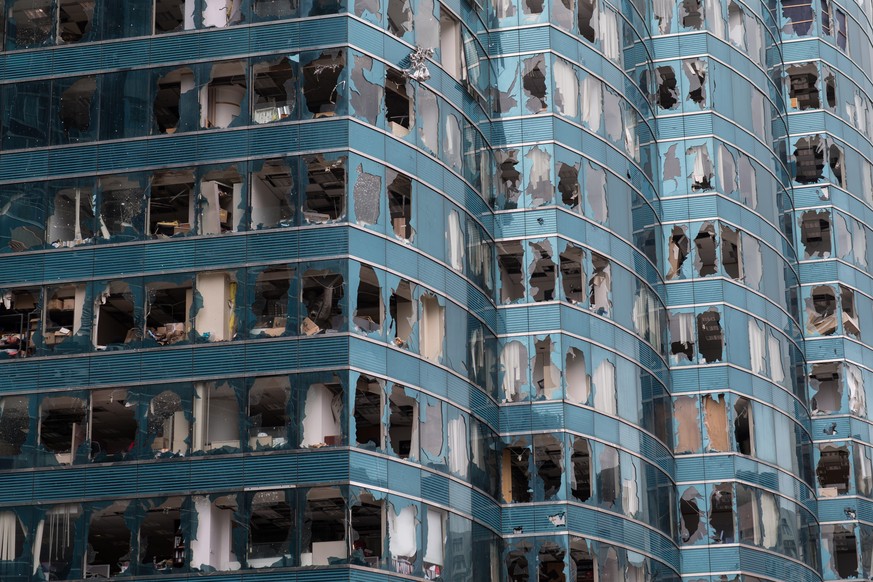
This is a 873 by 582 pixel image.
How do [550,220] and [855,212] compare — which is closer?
[550,220]

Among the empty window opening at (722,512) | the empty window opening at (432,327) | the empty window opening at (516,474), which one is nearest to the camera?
the empty window opening at (432,327)

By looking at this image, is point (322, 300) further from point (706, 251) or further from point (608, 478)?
point (706, 251)

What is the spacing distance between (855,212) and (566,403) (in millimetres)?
33976

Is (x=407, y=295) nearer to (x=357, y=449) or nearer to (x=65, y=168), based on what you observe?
(x=357, y=449)

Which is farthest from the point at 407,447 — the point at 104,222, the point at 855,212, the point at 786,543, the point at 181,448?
the point at 855,212

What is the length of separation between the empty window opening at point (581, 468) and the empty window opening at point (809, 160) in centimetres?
3228

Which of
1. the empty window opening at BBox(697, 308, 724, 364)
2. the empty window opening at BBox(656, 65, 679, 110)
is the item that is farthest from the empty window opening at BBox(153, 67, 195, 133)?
the empty window opening at BBox(697, 308, 724, 364)

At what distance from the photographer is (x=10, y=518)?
214ft

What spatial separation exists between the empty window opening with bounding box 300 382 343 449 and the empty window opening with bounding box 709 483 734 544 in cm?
2697

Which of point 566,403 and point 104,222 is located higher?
point 104,222

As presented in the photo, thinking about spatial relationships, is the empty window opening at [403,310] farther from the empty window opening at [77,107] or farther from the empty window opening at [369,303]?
the empty window opening at [77,107]

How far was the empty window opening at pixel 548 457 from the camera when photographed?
7600 centimetres

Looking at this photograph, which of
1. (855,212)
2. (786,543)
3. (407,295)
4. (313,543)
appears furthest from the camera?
(855,212)

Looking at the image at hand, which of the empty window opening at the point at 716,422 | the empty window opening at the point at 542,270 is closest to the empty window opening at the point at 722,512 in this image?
the empty window opening at the point at 716,422
